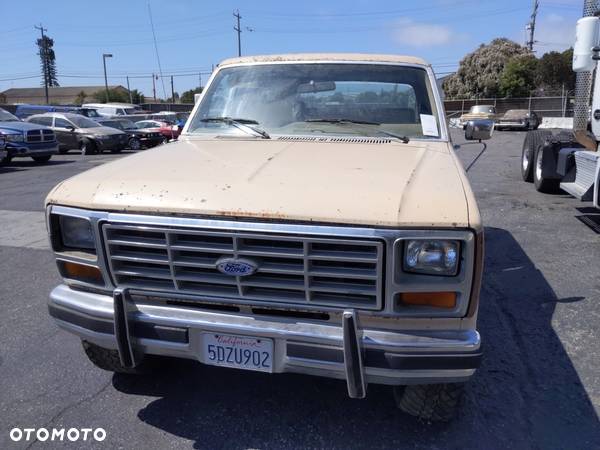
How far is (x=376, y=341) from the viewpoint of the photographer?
2.29 metres

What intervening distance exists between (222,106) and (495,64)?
51.5 m

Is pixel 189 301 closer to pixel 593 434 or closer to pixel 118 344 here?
pixel 118 344

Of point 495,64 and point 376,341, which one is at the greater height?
point 495,64

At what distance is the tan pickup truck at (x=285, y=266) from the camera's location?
224cm

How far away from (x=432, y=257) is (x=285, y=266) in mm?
656

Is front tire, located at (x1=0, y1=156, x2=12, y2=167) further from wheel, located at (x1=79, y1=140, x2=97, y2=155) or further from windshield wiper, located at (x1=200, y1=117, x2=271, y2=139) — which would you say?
windshield wiper, located at (x1=200, y1=117, x2=271, y2=139)

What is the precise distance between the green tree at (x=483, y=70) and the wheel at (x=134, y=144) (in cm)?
3609

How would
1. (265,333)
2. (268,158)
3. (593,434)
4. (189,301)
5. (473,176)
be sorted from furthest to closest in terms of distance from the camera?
(473,176) → (268,158) → (593,434) → (189,301) → (265,333)

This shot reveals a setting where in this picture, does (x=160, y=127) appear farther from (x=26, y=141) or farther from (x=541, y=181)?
(x=541, y=181)

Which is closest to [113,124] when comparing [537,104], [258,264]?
[258,264]

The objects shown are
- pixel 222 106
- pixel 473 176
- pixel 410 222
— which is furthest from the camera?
pixel 473 176

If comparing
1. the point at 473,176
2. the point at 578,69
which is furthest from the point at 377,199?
the point at 473,176

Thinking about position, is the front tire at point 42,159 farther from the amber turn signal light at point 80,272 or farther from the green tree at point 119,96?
the green tree at point 119,96

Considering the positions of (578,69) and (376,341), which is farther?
(578,69)
